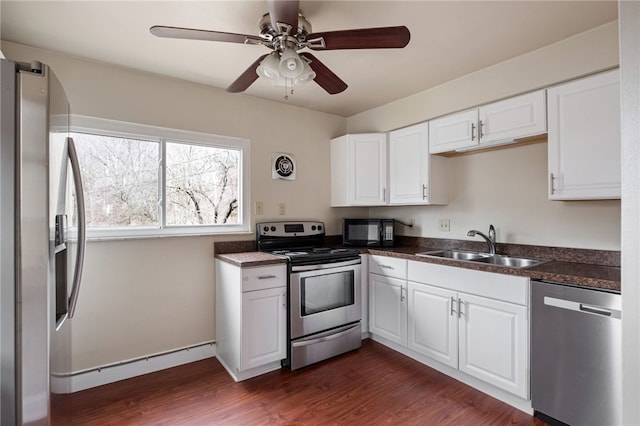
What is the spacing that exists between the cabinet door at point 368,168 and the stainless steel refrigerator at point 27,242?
2468 millimetres

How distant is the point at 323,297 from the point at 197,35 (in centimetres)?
200

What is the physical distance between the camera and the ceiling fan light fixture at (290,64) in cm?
152

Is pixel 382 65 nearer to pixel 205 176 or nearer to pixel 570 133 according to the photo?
pixel 570 133

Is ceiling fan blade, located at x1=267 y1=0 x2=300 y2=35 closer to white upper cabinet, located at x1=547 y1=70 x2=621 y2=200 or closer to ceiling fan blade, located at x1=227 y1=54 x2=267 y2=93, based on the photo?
→ ceiling fan blade, located at x1=227 y1=54 x2=267 y2=93

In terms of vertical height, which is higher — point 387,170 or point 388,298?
point 387,170

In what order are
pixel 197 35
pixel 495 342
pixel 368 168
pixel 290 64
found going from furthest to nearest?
1. pixel 368 168
2. pixel 495 342
3. pixel 290 64
4. pixel 197 35

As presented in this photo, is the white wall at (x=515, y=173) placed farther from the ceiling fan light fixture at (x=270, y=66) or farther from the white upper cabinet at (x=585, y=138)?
the ceiling fan light fixture at (x=270, y=66)

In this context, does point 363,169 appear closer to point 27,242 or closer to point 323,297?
point 323,297

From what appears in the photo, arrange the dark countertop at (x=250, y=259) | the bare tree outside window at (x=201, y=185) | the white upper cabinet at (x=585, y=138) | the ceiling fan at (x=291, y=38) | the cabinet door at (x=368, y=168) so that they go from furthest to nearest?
the cabinet door at (x=368, y=168)
the bare tree outside window at (x=201, y=185)
the dark countertop at (x=250, y=259)
the white upper cabinet at (x=585, y=138)
the ceiling fan at (x=291, y=38)

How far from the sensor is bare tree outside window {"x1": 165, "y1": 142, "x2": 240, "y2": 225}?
8.40ft

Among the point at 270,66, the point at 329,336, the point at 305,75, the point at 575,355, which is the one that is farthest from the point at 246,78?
the point at 575,355

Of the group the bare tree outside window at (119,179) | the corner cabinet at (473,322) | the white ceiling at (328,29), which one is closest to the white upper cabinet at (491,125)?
the white ceiling at (328,29)

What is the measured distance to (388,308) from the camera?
8.83 ft

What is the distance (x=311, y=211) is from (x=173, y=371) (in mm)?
1849
